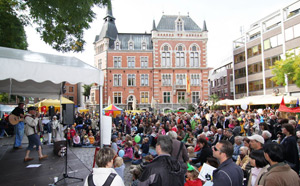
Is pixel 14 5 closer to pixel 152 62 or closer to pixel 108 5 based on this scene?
pixel 108 5

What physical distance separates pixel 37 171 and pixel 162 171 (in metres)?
4.86

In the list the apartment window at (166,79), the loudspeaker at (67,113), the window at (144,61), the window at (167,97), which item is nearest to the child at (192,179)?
the loudspeaker at (67,113)

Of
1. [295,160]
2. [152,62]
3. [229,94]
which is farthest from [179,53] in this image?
[295,160]

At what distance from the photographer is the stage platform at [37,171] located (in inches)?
188

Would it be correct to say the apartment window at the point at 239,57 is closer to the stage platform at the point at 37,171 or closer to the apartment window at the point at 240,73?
the apartment window at the point at 240,73

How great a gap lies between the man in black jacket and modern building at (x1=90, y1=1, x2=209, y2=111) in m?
32.9

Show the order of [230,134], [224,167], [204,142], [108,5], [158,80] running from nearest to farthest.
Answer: [224,167] → [204,142] → [108,5] → [230,134] → [158,80]

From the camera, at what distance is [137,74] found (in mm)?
36219

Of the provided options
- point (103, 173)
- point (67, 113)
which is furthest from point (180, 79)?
point (103, 173)

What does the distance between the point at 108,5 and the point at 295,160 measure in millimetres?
6248

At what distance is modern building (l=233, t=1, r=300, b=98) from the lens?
25172 mm

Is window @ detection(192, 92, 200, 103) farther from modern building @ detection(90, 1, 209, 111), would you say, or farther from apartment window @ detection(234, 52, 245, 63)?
apartment window @ detection(234, 52, 245, 63)

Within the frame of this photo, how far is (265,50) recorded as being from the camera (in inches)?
1172

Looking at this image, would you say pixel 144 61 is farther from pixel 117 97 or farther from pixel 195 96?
pixel 195 96
